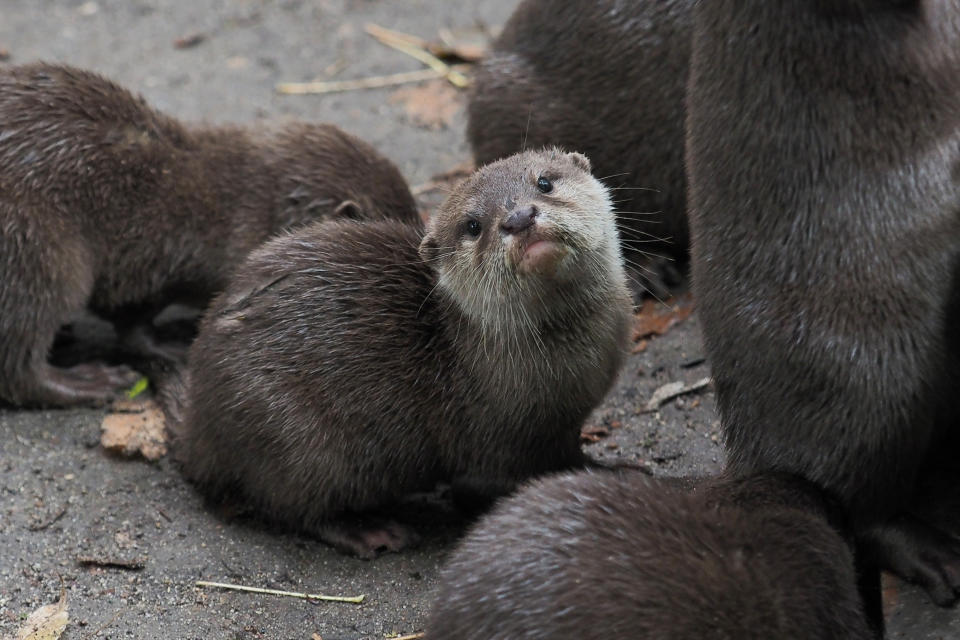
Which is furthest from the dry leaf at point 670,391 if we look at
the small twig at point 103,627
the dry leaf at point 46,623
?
the dry leaf at point 46,623

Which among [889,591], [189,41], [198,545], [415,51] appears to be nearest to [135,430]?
[198,545]

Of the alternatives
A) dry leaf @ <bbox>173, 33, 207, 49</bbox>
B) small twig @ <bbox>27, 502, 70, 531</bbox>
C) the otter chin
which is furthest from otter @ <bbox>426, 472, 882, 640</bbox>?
dry leaf @ <bbox>173, 33, 207, 49</bbox>

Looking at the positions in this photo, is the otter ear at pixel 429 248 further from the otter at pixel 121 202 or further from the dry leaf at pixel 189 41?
the dry leaf at pixel 189 41

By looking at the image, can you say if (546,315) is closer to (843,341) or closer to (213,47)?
(843,341)

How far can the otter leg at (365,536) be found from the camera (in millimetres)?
4289

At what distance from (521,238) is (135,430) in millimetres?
1881

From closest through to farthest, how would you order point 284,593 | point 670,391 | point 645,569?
1. point 645,569
2. point 284,593
3. point 670,391

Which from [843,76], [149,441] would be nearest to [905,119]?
[843,76]

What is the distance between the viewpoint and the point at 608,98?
16.7ft

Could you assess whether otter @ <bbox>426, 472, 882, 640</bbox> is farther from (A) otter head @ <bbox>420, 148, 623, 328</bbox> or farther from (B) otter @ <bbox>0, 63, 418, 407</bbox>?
(B) otter @ <bbox>0, 63, 418, 407</bbox>

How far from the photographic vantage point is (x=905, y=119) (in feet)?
10.3

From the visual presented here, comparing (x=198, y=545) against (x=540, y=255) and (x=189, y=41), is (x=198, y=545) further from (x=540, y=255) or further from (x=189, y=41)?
(x=189, y=41)

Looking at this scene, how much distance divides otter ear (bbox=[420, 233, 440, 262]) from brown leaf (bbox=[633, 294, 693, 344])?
1.17 m

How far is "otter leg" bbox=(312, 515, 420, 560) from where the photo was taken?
429 cm
